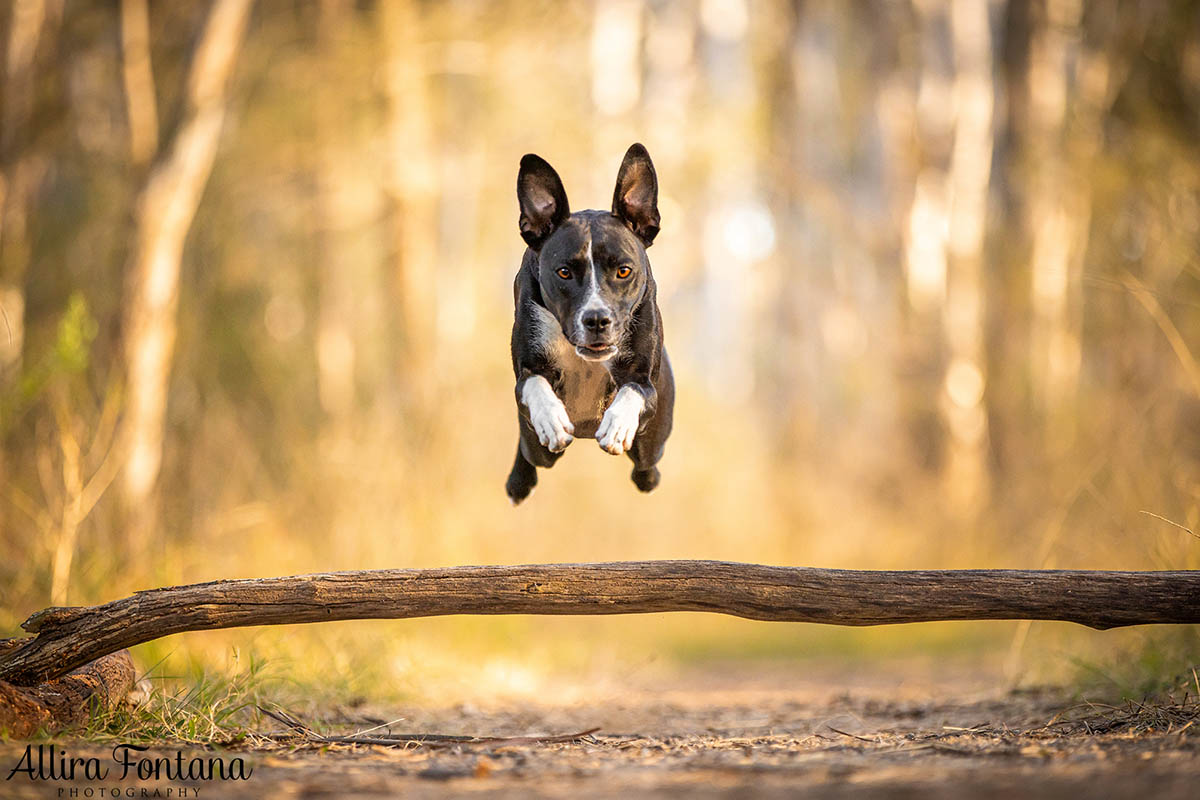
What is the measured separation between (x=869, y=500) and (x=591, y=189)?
20.8 feet

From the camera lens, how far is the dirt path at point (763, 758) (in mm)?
3246

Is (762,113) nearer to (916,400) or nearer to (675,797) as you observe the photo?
(916,400)

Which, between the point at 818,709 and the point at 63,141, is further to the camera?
the point at 63,141

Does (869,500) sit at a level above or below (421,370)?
below

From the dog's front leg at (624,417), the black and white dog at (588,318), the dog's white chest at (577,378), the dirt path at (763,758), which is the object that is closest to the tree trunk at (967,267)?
the dirt path at (763,758)

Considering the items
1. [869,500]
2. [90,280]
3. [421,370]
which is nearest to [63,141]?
[90,280]

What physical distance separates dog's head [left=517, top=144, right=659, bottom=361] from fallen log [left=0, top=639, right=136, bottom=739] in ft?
7.75

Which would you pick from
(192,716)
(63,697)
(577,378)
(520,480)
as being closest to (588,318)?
(577,378)

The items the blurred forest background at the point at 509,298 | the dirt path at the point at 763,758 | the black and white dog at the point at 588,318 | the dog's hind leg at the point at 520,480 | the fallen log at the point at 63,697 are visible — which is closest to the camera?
the dirt path at the point at 763,758

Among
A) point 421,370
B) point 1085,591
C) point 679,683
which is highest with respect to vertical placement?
point 421,370

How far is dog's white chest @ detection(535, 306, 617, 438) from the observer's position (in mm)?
4242

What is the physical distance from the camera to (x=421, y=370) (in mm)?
12430

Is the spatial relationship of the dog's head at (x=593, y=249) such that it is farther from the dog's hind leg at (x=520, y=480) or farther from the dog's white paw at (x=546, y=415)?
the dog's hind leg at (x=520, y=480)

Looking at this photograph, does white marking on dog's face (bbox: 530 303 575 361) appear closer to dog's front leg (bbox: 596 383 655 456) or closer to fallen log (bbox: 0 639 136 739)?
dog's front leg (bbox: 596 383 655 456)
